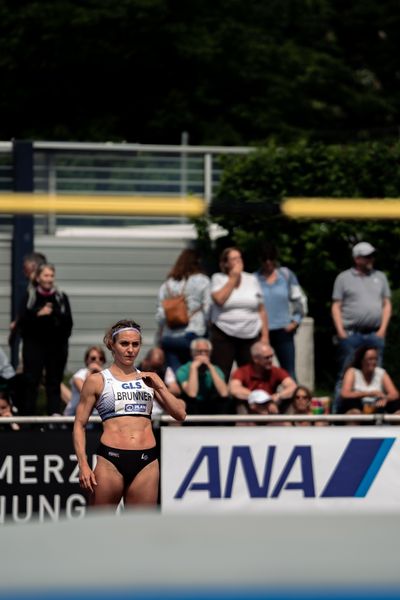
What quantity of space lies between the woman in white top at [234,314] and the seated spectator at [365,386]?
31.8 inches

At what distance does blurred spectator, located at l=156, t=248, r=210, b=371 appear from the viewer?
12719 mm

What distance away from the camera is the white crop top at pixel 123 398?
8.85 m

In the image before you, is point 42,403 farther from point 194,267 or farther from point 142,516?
point 142,516

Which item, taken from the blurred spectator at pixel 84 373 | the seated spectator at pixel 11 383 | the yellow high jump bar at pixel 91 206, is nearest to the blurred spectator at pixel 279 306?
the blurred spectator at pixel 84 373

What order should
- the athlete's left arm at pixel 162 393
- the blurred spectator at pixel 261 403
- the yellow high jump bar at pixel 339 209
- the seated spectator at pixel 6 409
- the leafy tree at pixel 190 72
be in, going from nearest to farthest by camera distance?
the yellow high jump bar at pixel 339 209 < the athlete's left arm at pixel 162 393 < the seated spectator at pixel 6 409 < the blurred spectator at pixel 261 403 < the leafy tree at pixel 190 72

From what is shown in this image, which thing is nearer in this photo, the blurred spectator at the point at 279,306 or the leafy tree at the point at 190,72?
the blurred spectator at the point at 279,306

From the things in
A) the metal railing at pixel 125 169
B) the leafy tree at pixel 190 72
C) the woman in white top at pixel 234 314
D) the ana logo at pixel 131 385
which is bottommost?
the ana logo at pixel 131 385

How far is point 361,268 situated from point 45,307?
109 inches

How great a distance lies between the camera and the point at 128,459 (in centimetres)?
891

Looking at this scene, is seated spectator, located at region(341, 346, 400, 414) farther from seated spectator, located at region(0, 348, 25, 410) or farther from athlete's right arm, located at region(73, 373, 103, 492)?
athlete's right arm, located at region(73, 373, 103, 492)

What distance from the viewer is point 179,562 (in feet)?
10.9

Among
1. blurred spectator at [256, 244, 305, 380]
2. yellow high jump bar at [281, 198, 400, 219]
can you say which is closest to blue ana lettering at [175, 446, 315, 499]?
yellow high jump bar at [281, 198, 400, 219]

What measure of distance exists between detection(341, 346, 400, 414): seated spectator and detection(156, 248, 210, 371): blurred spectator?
55.5 inches

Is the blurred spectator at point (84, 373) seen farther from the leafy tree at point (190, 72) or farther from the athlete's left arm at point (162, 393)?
the leafy tree at point (190, 72)
